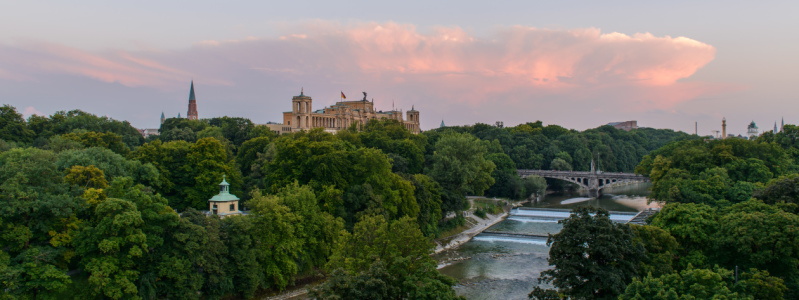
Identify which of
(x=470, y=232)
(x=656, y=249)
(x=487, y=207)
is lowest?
(x=470, y=232)

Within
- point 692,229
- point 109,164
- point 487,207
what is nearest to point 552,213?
point 487,207

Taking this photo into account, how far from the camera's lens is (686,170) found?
149 ft

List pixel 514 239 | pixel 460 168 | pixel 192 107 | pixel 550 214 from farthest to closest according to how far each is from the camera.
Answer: pixel 192 107 < pixel 550 214 < pixel 460 168 < pixel 514 239

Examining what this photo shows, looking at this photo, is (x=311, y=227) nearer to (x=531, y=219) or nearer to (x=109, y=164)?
(x=109, y=164)

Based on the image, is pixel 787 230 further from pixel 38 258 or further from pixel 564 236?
pixel 38 258

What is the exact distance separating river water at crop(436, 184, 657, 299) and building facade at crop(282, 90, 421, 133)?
107ft

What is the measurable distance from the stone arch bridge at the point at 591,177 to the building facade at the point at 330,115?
74.9 feet

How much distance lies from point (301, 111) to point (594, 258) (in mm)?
64329

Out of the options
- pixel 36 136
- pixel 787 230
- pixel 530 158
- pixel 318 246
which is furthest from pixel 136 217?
pixel 530 158

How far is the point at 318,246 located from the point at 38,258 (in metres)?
13.3

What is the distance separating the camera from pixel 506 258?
36.7 meters

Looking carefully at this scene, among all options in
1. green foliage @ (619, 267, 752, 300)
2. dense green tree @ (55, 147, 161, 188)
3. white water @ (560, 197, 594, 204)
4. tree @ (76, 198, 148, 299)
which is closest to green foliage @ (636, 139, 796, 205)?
white water @ (560, 197, 594, 204)

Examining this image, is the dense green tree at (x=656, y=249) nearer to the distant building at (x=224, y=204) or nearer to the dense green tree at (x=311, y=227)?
the dense green tree at (x=311, y=227)

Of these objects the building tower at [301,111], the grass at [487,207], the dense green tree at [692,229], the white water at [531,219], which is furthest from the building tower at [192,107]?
the dense green tree at [692,229]
